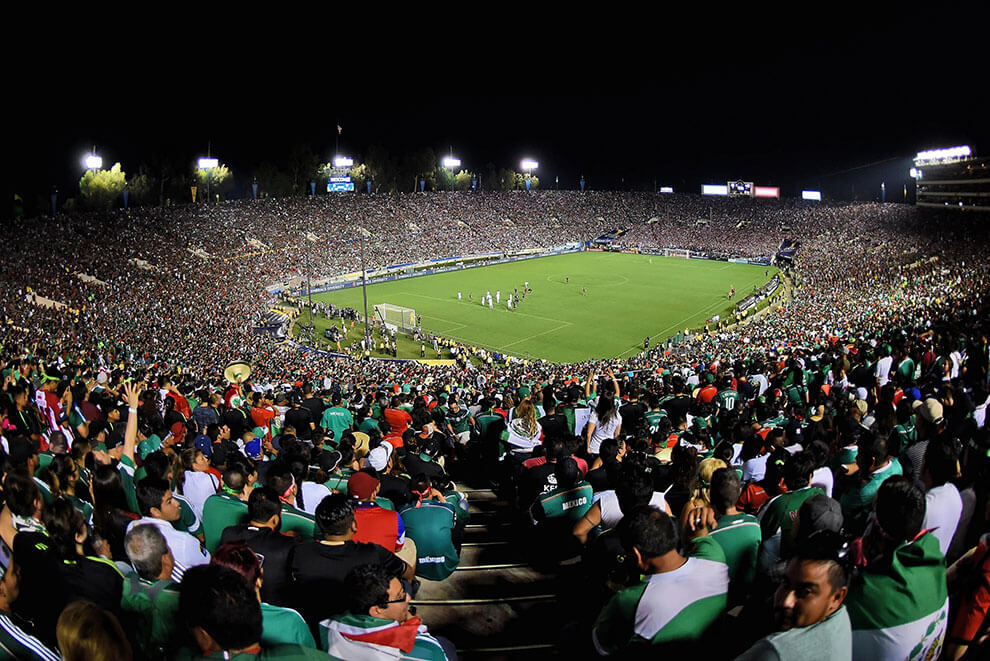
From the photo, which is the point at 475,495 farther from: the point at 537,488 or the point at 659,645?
the point at 659,645

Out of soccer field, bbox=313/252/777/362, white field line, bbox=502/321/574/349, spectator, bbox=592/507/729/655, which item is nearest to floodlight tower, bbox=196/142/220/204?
soccer field, bbox=313/252/777/362

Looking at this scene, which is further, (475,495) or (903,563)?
(475,495)

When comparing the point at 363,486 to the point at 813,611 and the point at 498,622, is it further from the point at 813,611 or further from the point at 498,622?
the point at 813,611

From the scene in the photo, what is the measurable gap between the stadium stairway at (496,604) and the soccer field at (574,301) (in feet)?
102

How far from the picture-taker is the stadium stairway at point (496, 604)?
5.34 m

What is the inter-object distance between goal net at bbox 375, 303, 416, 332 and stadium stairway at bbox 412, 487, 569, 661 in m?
36.0

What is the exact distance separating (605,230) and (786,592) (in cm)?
10082

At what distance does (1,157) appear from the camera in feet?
228

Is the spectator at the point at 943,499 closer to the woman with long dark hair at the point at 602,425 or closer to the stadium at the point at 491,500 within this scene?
the stadium at the point at 491,500

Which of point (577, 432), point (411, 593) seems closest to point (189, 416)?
point (577, 432)

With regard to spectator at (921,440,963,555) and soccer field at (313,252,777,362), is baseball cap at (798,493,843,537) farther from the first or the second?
soccer field at (313,252,777,362)

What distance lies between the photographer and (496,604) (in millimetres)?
5914

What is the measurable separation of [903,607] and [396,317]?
42.8 metres

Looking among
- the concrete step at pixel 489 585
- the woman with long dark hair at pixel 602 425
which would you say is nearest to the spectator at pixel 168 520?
the concrete step at pixel 489 585
